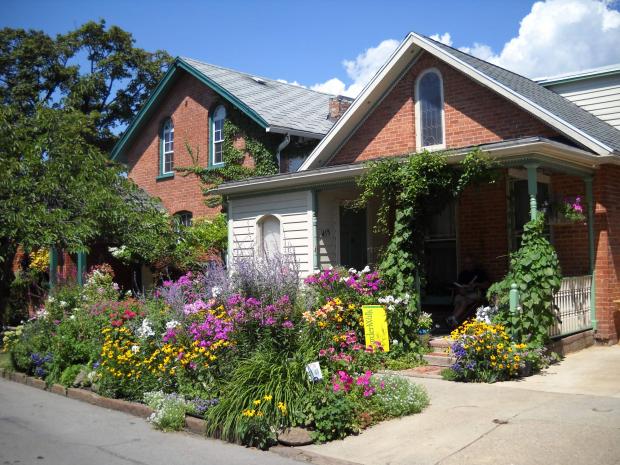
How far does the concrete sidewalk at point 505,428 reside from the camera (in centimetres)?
546

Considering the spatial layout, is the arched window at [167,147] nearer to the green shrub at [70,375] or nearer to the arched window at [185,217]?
the arched window at [185,217]

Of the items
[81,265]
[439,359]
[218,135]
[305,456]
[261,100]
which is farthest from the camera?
[218,135]

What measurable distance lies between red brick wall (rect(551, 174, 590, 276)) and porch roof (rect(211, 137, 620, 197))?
0.55 meters

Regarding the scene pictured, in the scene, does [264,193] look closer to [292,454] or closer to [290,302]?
[290,302]

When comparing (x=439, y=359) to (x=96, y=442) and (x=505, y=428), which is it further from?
(x=96, y=442)

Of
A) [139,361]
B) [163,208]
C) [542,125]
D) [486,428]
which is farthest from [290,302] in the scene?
[163,208]

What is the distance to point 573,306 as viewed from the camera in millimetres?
10281

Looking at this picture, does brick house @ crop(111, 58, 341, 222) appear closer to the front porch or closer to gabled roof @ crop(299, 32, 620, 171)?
gabled roof @ crop(299, 32, 620, 171)

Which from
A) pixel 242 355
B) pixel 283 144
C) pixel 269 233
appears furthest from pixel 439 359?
pixel 283 144

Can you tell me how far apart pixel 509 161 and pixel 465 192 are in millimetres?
3139

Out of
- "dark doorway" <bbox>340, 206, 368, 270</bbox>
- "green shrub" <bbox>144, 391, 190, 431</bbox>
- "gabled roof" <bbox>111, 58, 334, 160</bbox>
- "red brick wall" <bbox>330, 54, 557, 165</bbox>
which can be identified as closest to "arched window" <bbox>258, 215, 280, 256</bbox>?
"dark doorway" <bbox>340, 206, 368, 270</bbox>

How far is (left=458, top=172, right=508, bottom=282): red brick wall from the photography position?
12172 mm

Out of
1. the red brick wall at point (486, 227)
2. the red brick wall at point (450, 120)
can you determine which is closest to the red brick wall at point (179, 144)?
the red brick wall at point (450, 120)

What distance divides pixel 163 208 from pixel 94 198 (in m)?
7.61
